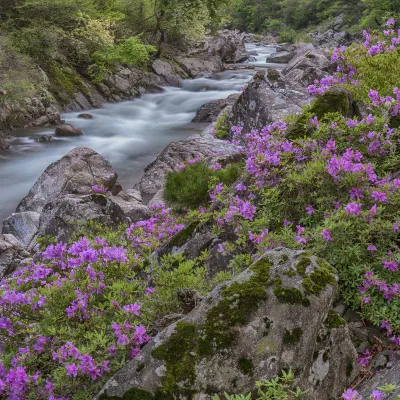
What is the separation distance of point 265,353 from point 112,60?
24816 mm

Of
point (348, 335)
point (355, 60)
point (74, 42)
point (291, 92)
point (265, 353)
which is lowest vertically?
point (348, 335)

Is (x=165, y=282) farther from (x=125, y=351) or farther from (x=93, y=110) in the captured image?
(x=93, y=110)

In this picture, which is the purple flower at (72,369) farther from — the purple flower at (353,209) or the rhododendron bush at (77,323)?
the purple flower at (353,209)

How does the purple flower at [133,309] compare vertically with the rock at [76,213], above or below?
above

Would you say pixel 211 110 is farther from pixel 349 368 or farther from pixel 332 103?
pixel 349 368

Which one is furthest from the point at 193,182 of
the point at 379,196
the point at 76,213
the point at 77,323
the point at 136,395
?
the point at 136,395

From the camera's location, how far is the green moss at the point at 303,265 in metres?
2.96

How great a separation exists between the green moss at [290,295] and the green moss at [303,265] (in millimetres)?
165

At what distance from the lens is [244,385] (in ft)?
8.29

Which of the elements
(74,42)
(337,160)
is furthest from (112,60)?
(337,160)

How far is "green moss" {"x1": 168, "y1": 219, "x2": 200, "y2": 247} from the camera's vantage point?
16.7 ft

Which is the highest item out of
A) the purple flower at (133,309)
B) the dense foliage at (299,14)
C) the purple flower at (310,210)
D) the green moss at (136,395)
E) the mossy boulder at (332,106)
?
the dense foliage at (299,14)

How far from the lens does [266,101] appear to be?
10086mm

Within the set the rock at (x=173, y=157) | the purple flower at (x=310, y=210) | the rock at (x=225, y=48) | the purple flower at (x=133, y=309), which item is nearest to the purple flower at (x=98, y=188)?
the rock at (x=173, y=157)
